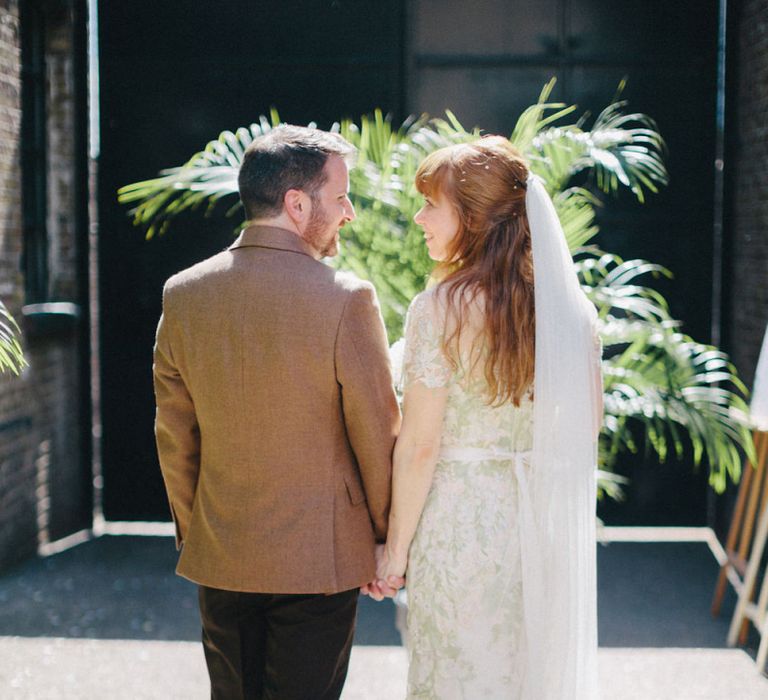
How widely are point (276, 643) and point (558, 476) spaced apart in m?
0.79

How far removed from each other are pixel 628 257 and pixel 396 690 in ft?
10.4

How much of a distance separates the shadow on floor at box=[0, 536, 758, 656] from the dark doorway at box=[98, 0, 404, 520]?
162 cm

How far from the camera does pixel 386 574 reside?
2582 mm

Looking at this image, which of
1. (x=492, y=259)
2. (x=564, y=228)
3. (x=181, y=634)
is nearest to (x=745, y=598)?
(x=564, y=228)

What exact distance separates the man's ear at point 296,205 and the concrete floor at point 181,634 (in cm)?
215

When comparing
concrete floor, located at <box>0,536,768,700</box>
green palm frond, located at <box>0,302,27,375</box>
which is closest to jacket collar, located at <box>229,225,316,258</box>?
green palm frond, located at <box>0,302,27,375</box>

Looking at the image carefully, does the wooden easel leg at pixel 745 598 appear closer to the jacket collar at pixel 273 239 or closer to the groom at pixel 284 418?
the groom at pixel 284 418

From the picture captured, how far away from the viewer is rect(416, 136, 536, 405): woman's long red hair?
8.04 ft

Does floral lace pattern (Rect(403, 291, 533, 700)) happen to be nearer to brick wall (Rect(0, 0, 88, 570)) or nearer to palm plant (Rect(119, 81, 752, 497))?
palm plant (Rect(119, 81, 752, 497))

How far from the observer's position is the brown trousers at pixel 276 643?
2.40 metres

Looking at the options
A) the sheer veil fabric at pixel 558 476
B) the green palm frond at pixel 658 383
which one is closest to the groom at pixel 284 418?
the sheer veil fabric at pixel 558 476

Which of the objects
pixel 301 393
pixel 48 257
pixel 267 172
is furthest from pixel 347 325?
pixel 48 257

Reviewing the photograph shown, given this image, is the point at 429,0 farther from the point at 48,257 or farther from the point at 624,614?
the point at 624,614

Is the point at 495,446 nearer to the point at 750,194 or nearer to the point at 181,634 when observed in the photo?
the point at 181,634
